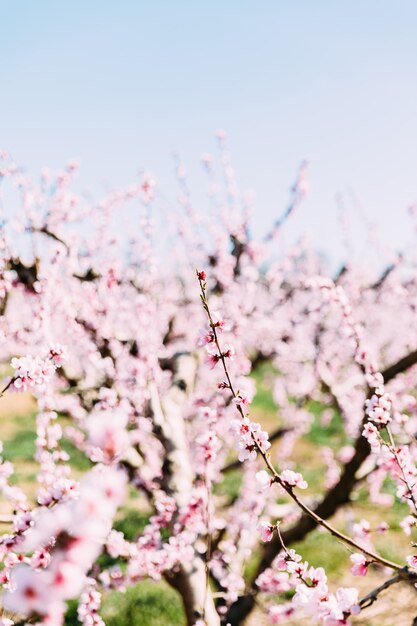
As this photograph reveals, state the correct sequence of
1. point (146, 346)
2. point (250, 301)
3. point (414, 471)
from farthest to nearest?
point (250, 301) < point (146, 346) < point (414, 471)

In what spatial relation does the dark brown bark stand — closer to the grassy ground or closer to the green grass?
the grassy ground

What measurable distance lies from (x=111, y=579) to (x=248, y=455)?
239 centimetres

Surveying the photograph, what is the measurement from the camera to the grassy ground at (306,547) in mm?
4883

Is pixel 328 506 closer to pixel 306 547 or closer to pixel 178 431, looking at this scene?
pixel 178 431

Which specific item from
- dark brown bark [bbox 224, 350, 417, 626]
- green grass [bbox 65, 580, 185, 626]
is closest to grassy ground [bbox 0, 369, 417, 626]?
green grass [bbox 65, 580, 185, 626]

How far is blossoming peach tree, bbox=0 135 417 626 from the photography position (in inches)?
66.3

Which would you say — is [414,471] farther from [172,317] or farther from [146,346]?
[172,317]

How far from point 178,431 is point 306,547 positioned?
364cm

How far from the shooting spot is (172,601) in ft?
16.8

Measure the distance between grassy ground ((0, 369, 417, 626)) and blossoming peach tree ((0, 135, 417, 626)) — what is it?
208 mm

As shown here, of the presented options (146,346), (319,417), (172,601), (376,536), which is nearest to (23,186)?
(146,346)

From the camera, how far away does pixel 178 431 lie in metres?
4.19


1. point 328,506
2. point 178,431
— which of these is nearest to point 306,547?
point 328,506

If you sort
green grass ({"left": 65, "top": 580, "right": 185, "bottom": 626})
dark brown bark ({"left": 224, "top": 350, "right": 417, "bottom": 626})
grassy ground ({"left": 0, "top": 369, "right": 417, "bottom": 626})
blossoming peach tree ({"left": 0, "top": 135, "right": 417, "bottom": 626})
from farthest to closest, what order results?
1. grassy ground ({"left": 0, "top": 369, "right": 417, "bottom": 626})
2. green grass ({"left": 65, "top": 580, "right": 185, "bottom": 626})
3. dark brown bark ({"left": 224, "top": 350, "right": 417, "bottom": 626})
4. blossoming peach tree ({"left": 0, "top": 135, "right": 417, "bottom": 626})
